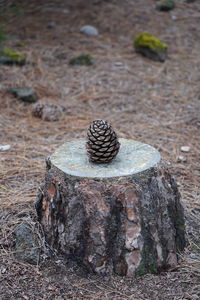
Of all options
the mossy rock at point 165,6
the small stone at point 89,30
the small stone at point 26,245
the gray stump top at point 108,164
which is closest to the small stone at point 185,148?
the gray stump top at point 108,164

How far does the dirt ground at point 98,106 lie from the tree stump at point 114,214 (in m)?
0.09

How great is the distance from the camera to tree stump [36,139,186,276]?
7.11ft

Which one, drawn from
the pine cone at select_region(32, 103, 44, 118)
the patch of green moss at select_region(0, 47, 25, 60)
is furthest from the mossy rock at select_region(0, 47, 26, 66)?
the pine cone at select_region(32, 103, 44, 118)

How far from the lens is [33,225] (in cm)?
254

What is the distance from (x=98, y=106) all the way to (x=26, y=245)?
2647mm

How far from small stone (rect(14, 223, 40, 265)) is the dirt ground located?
4 centimetres

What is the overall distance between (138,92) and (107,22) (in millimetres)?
2740

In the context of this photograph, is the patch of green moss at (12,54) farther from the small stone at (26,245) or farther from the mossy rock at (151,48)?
the small stone at (26,245)

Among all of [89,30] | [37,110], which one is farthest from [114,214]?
[89,30]

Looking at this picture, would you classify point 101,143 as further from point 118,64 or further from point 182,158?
point 118,64

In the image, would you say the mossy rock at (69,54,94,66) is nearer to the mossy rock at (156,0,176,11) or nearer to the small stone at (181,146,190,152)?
the small stone at (181,146,190,152)

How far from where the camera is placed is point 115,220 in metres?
2.18

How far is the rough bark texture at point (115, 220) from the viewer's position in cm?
217

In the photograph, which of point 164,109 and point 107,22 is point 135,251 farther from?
point 107,22
